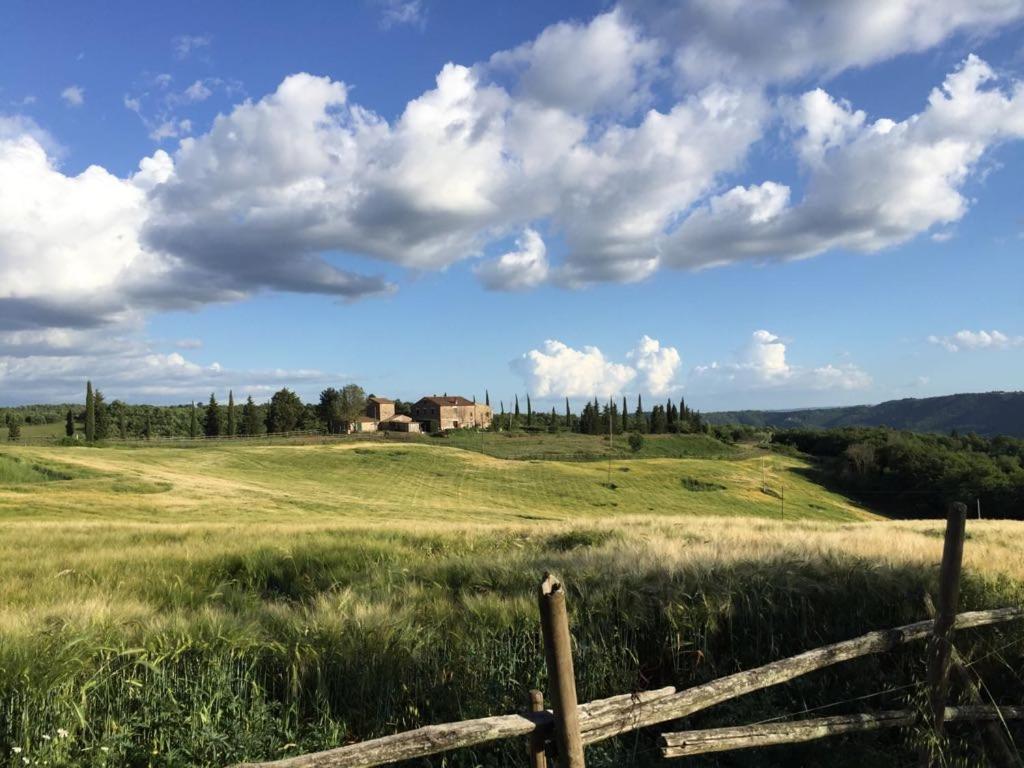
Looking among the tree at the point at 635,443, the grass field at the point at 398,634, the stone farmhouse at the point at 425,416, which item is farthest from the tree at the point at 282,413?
the grass field at the point at 398,634

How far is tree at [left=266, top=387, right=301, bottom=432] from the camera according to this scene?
117250mm

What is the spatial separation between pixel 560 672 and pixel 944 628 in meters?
4.10

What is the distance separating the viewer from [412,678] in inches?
220

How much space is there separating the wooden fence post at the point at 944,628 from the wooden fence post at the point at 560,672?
3.68 metres

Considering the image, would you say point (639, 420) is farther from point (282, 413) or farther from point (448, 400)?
point (282, 413)

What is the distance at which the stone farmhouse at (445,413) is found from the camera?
145 meters

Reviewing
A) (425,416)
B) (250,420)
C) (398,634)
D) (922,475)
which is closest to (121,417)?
(250,420)

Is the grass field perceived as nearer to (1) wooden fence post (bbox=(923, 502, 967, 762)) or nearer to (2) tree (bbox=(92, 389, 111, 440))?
(1) wooden fence post (bbox=(923, 502, 967, 762))

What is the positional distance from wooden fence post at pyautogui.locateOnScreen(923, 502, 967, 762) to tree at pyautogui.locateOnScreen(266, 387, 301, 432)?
120682mm

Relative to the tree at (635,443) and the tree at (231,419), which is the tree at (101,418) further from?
the tree at (635,443)

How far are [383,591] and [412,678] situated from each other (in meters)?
2.39

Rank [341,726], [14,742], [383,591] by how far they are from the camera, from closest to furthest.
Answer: [14,742] → [341,726] → [383,591]

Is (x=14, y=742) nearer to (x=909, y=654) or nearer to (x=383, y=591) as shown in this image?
(x=383, y=591)

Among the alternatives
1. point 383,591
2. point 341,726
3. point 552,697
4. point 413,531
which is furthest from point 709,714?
point 413,531
